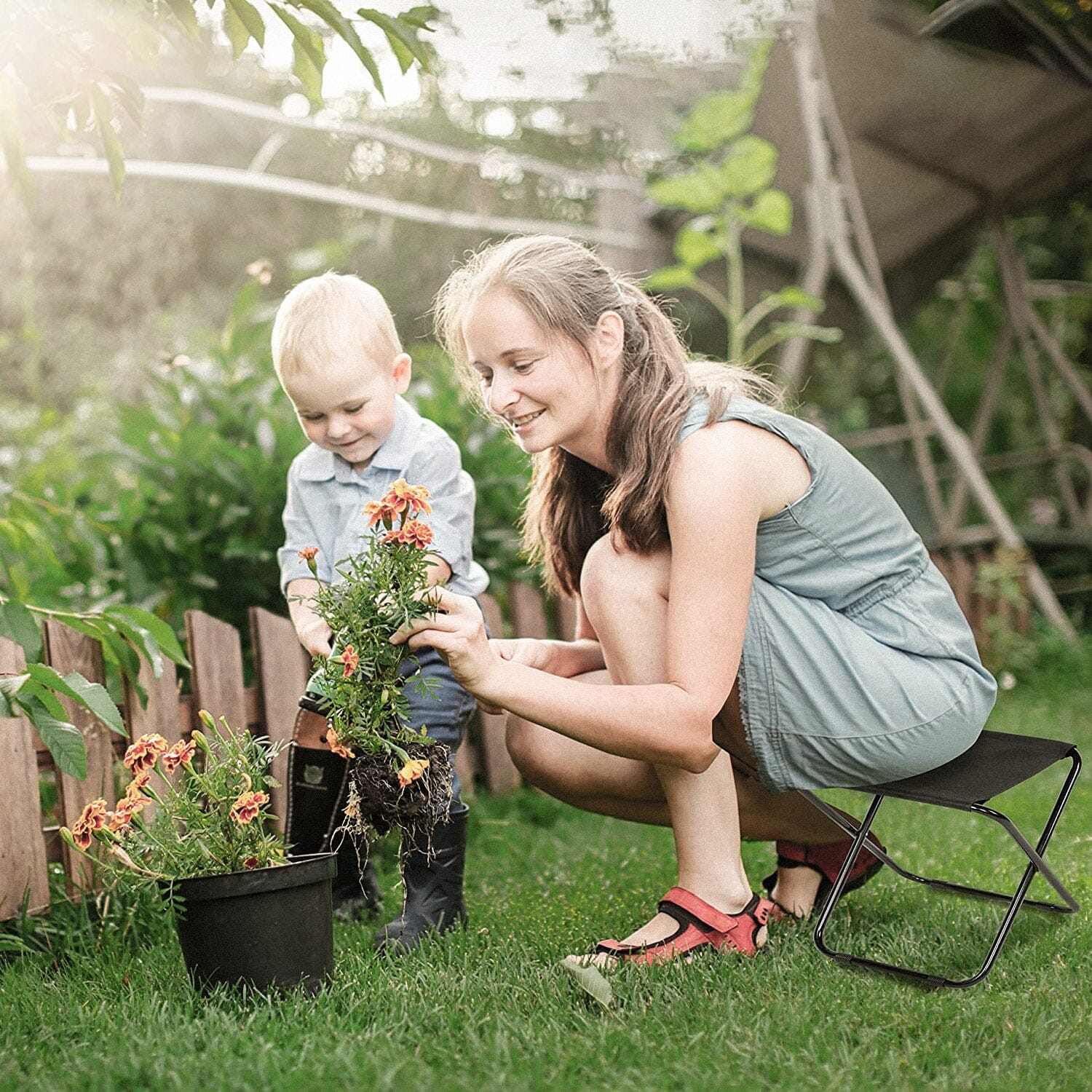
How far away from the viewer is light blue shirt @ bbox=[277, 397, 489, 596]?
243 centimetres

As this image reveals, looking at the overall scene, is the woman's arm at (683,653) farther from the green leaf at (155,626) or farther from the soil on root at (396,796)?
the green leaf at (155,626)

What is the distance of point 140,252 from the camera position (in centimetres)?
948

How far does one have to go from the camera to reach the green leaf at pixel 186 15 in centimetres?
190

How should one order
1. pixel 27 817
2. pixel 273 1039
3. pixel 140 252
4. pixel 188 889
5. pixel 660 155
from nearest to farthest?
1. pixel 273 1039
2. pixel 188 889
3. pixel 27 817
4. pixel 660 155
5. pixel 140 252

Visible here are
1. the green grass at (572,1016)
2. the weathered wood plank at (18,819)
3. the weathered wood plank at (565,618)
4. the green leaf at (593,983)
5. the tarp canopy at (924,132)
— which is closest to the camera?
the green grass at (572,1016)

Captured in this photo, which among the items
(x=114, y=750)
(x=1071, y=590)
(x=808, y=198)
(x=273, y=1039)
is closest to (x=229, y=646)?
(x=114, y=750)

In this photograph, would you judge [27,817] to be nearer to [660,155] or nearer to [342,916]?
[342,916]

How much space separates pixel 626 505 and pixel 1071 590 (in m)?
4.71

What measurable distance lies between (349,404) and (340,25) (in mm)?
738

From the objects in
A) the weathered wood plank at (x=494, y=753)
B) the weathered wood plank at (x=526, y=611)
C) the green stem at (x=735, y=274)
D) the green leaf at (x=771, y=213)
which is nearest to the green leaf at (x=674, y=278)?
the green stem at (x=735, y=274)

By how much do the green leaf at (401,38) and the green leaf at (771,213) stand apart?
382 cm

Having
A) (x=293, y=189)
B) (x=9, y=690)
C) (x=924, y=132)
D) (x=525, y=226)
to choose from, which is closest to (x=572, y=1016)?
(x=9, y=690)

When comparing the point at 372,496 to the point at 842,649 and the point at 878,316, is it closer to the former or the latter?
the point at 842,649

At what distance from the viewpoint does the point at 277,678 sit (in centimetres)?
284
